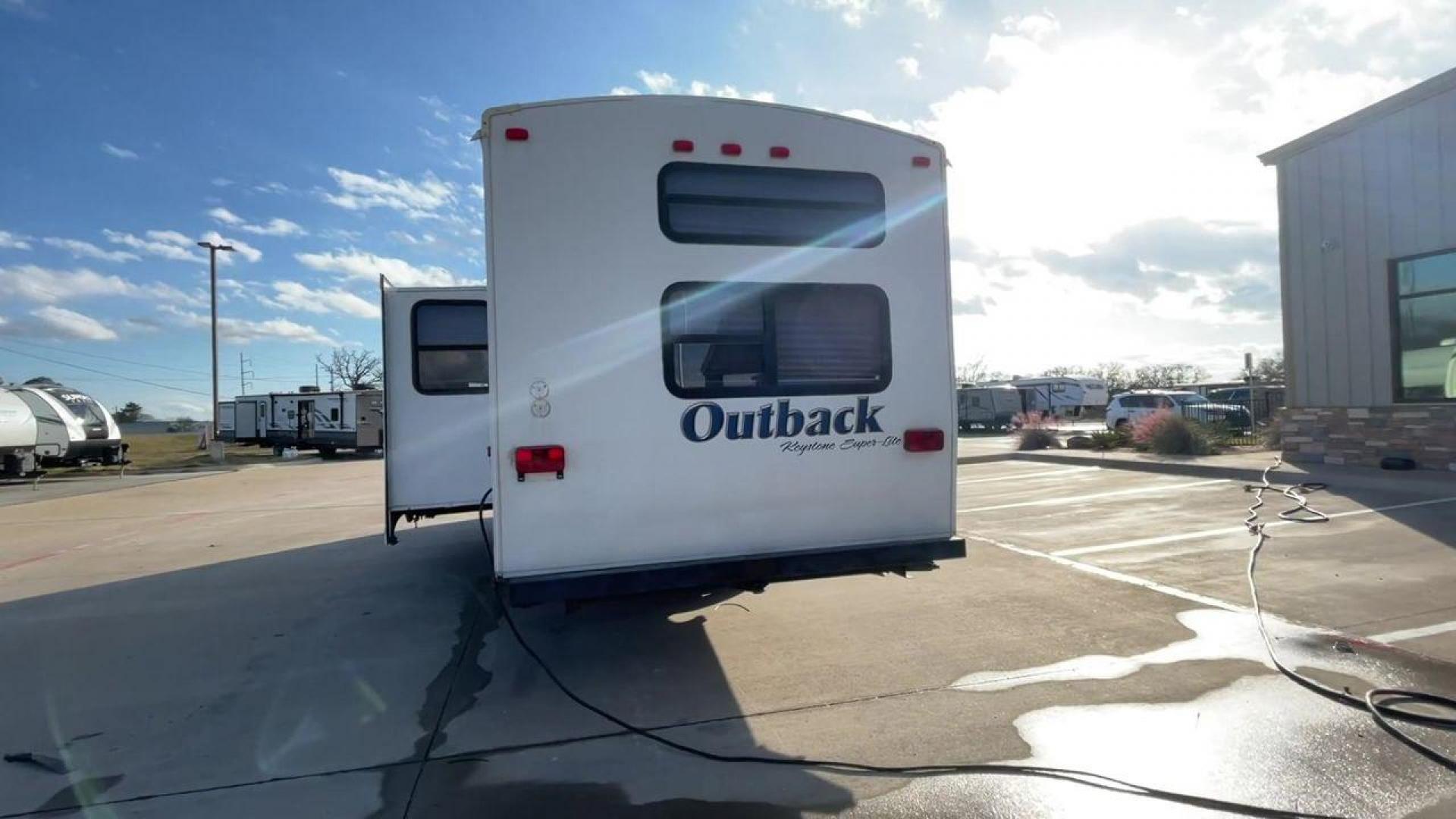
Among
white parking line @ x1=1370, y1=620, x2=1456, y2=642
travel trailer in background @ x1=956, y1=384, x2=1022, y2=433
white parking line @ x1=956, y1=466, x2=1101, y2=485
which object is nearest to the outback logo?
white parking line @ x1=1370, y1=620, x2=1456, y2=642

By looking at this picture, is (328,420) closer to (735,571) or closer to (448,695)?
(448,695)

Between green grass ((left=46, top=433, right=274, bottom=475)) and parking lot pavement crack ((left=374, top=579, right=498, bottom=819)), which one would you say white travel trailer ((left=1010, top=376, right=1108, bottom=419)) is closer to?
green grass ((left=46, top=433, right=274, bottom=475))

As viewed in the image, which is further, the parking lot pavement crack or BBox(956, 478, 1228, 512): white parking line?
BBox(956, 478, 1228, 512): white parking line

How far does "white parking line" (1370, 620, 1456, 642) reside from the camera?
476cm

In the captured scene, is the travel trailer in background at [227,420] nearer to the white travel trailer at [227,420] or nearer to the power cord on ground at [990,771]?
the white travel trailer at [227,420]

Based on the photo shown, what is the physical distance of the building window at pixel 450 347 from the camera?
742 centimetres

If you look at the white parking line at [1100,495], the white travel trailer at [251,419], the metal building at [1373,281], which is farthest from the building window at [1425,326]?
the white travel trailer at [251,419]

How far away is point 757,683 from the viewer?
4648 millimetres

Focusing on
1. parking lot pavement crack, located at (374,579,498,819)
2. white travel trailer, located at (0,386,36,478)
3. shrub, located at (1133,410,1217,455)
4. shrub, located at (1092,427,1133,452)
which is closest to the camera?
parking lot pavement crack, located at (374,579,498,819)

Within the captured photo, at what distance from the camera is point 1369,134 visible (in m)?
12.0

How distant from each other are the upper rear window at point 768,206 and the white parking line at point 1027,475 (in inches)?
401

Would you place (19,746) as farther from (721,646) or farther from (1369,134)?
(1369,134)

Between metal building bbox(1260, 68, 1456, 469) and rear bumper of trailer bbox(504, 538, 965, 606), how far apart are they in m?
11.0

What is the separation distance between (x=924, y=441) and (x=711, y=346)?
1.41m
